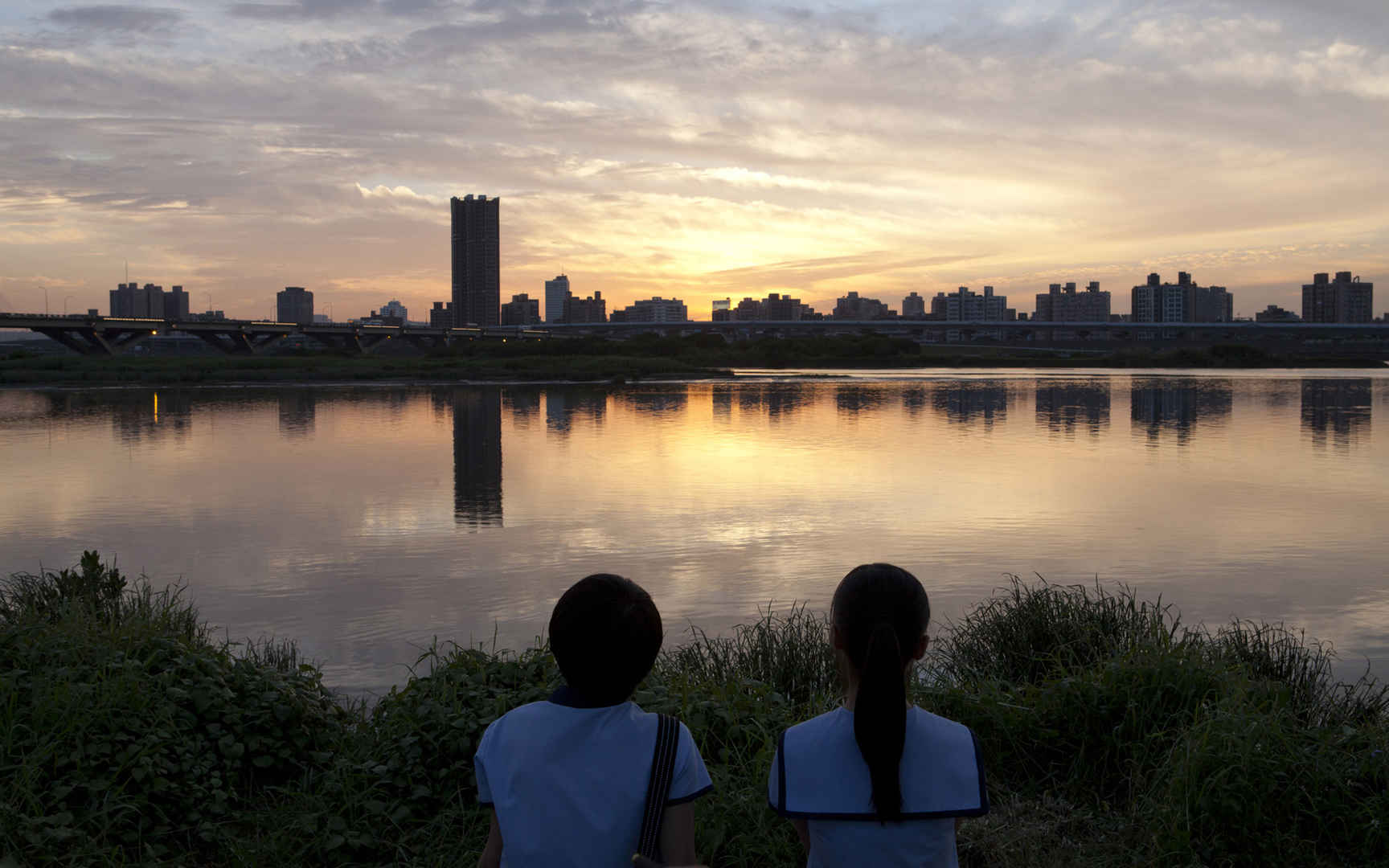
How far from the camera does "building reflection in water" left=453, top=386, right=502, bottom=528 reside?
1786cm

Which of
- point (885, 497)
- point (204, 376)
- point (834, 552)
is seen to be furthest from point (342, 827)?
point (204, 376)

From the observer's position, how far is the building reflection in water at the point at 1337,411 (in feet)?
102

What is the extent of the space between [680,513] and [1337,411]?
34.1m

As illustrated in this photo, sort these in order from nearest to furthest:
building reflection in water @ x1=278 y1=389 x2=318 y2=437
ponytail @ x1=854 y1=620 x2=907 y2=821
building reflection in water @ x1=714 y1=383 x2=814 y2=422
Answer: ponytail @ x1=854 y1=620 x2=907 y2=821
building reflection in water @ x1=278 y1=389 x2=318 y2=437
building reflection in water @ x1=714 y1=383 x2=814 y2=422

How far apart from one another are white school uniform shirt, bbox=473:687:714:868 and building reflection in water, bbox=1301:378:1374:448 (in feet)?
98.5

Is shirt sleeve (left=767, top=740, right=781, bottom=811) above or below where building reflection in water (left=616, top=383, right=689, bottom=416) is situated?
above

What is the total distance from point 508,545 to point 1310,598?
972cm

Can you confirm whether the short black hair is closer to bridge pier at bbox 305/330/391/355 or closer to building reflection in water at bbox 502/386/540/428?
building reflection in water at bbox 502/386/540/428

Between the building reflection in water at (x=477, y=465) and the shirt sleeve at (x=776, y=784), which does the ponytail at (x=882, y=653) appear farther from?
the building reflection in water at (x=477, y=465)

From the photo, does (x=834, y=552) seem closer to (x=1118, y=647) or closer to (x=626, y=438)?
(x=1118, y=647)

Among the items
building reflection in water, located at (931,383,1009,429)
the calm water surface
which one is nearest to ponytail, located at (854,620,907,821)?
the calm water surface

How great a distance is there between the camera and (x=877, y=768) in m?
2.80

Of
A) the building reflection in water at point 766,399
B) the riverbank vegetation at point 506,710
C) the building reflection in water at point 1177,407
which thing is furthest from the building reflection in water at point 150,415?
the building reflection in water at point 1177,407

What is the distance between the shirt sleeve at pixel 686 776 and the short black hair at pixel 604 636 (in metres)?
0.21
